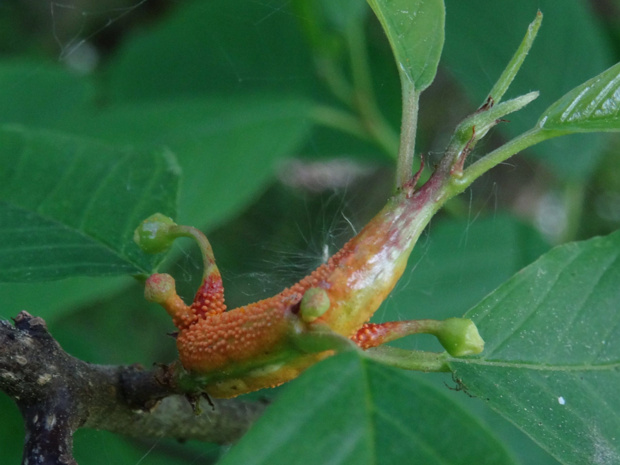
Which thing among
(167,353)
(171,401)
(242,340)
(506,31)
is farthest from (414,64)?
(167,353)

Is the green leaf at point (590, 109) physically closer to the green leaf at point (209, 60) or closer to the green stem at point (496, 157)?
the green stem at point (496, 157)

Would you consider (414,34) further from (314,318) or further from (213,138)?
(213,138)

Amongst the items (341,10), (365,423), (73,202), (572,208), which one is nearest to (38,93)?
(341,10)

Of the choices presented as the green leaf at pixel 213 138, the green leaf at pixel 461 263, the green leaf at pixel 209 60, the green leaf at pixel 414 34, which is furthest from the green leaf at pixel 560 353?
the green leaf at pixel 209 60

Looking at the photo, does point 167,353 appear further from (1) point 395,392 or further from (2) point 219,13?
(1) point 395,392

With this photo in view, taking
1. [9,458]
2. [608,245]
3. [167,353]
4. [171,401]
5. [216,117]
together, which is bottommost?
[167,353]

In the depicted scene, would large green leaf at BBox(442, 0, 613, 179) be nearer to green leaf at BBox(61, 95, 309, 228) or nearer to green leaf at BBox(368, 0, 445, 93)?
green leaf at BBox(61, 95, 309, 228)
